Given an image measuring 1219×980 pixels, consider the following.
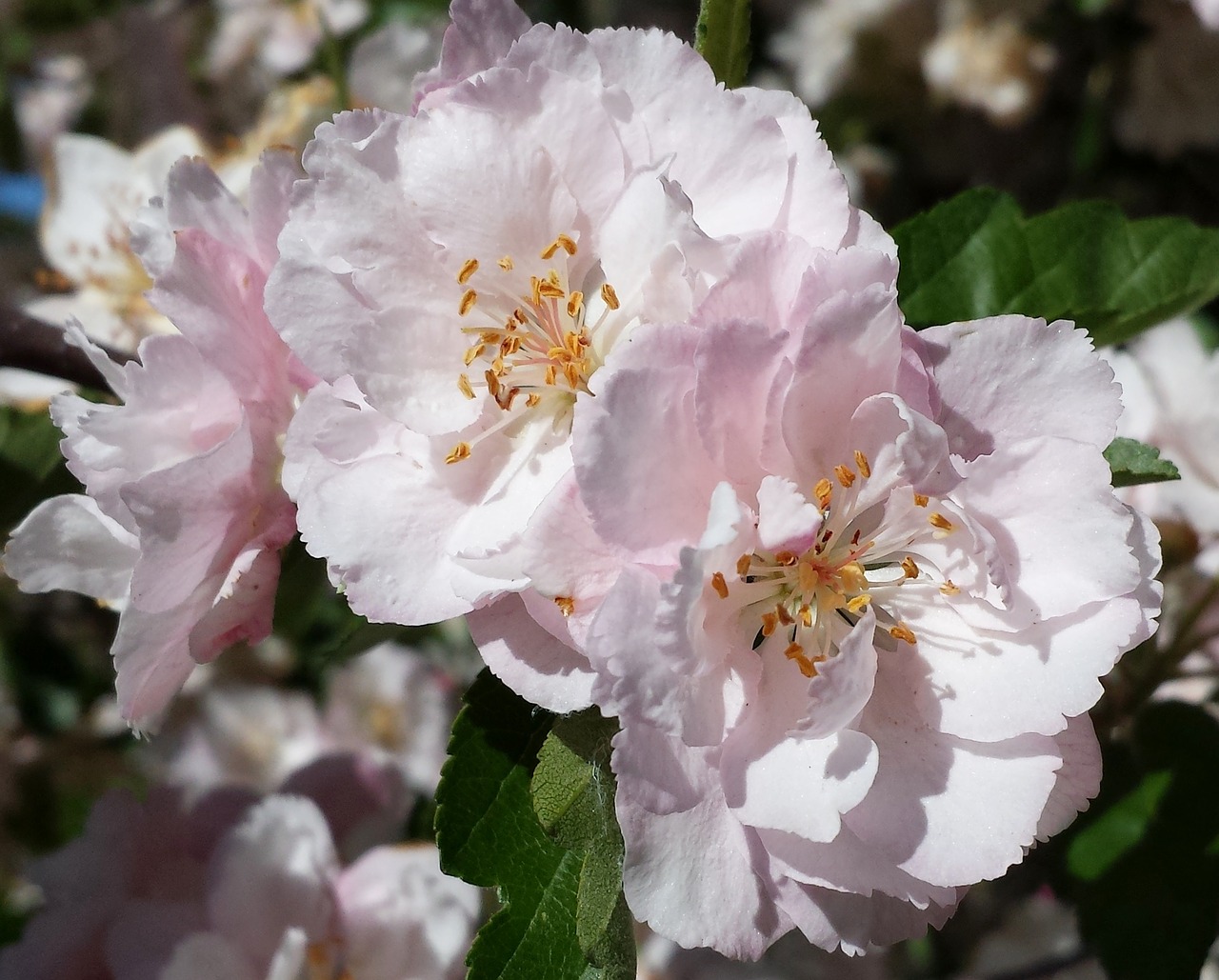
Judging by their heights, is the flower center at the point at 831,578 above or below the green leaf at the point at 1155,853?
above

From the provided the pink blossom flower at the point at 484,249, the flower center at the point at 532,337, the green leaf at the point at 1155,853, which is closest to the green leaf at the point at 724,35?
the pink blossom flower at the point at 484,249

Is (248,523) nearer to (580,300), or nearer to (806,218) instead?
(580,300)

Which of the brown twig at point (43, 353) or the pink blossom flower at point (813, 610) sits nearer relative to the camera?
the pink blossom flower at point (813, 610)

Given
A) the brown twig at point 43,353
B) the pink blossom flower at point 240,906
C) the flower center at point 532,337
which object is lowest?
the pink blossom flower at point 240,906

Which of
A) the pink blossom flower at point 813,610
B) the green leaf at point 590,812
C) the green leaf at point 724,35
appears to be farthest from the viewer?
the green leaf at point 724,35

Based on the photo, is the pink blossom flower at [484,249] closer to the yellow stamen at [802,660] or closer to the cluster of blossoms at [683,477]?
the cluster of blossoms at [683,477]

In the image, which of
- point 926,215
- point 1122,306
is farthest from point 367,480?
point 1122,306

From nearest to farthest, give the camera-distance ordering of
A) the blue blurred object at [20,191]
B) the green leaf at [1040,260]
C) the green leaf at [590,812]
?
1. the green leaf at [590,812]
2. the green leaf at [1040,260]
3. the blue blurred object at [20,191]
